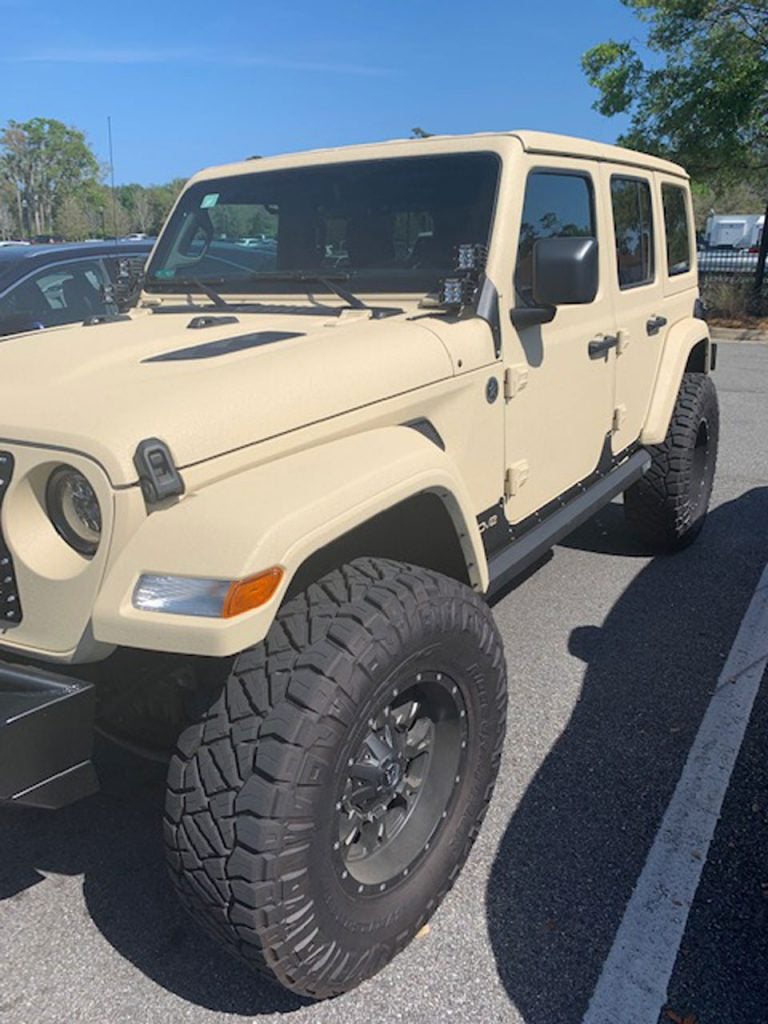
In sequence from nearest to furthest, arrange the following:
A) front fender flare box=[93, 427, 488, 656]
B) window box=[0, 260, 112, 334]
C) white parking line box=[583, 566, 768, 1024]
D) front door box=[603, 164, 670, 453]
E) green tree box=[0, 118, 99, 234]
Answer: front fender flare box=[93, 427, 488, 656] < white parking line box=[583, 566, 768, 1024] < front door box=[603, 164, 670, 453] < window box=[0, 260, 112, 334] < green tree box=[0, 118, 99, 234]

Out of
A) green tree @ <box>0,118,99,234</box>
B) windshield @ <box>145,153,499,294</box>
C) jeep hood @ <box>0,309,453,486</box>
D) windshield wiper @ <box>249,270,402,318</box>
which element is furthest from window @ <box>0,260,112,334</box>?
green tree @ <box>0,118,99,234</box>

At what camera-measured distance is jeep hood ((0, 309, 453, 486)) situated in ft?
6.14

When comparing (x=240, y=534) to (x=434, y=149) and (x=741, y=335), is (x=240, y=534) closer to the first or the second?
(x=434, y=149)

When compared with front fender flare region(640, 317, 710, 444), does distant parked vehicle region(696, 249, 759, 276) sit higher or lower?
higher

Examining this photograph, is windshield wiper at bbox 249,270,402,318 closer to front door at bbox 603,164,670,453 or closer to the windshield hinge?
the windshield hinge

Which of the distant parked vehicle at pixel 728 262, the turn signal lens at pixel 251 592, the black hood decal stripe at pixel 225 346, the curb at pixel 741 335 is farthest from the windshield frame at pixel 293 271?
the distant parked vehicle at pixel 728 262

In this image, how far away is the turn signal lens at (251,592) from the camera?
66.4 inches

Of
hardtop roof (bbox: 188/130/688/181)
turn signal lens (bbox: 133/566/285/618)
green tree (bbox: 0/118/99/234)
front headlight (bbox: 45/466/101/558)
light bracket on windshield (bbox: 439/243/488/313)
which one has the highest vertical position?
green tree (bbox: 0/118/99/234)

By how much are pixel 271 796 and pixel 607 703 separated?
1.93 meters

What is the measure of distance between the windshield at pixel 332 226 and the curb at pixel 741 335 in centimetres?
1205

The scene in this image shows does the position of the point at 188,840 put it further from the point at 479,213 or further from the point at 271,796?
the point at 479,213

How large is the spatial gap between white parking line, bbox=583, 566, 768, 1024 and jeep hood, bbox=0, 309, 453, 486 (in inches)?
60.6

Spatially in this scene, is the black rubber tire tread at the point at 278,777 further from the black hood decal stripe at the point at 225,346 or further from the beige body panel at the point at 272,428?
the black hood decal stripe at the point at 225,346

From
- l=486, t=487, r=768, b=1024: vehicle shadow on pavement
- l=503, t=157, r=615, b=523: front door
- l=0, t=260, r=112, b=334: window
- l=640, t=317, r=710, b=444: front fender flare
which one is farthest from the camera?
l=0, t=260, r=112, b=334: window
